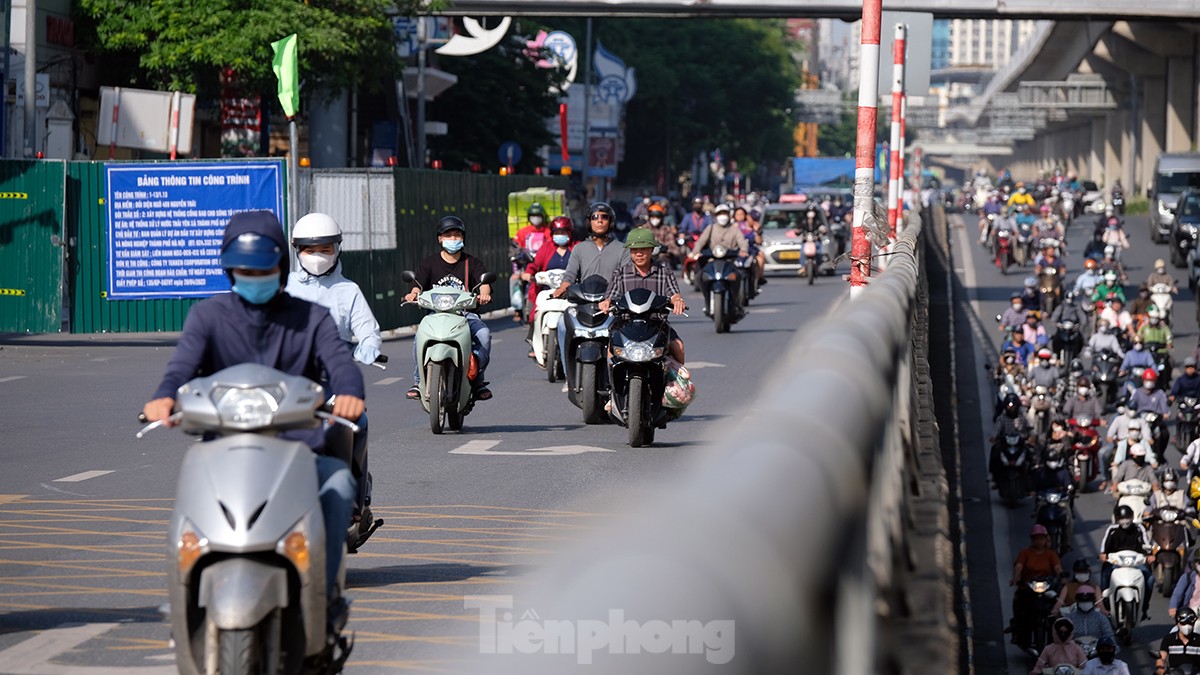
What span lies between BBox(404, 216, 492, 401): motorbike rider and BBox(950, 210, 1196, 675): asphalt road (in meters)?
8.69

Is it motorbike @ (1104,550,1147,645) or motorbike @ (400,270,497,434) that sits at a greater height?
motorbike @ (400,270,497,434)

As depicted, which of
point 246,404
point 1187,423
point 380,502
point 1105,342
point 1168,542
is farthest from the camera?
point 1105,342

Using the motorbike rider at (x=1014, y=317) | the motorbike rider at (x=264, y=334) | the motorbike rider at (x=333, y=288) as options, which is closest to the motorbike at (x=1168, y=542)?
the motorbike rider at (x=1014, y=317)

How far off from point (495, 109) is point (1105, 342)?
21041mm

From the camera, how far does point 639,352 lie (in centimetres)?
1419

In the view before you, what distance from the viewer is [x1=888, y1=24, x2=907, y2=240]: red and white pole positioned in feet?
87.8

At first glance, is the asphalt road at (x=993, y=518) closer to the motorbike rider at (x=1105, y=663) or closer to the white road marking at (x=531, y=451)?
the motorbike rider at (x=1105, y=663)

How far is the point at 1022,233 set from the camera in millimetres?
59344

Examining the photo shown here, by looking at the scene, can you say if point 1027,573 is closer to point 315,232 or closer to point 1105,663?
point 1105,663

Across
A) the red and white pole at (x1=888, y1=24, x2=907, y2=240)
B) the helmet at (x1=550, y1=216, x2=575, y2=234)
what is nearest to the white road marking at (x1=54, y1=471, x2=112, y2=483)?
the helmet at (x1=550, y1=216, x2=575, y2=234)

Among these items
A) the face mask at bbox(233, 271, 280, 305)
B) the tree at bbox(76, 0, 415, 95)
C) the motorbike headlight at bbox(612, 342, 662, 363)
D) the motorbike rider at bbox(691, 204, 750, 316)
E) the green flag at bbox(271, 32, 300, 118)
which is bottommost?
the motorbike headlight at bbox(612, 342, 662, 363)

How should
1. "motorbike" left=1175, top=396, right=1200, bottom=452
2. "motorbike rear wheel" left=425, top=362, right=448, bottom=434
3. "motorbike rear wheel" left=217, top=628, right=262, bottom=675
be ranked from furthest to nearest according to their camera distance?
"motorbike" left=1175, top=396, right=1200, bottom=452 → "motorbike rear wheel" left=425, top=362, right=448, bottom=434 → "motorbike rear wheel" left=217, top=628, right=262, bottom=675

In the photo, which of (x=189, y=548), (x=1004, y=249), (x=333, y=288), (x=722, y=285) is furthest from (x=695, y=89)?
(x=189, y=548)

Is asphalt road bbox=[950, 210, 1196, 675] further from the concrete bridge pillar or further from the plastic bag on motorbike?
the concrete bridge pillar
